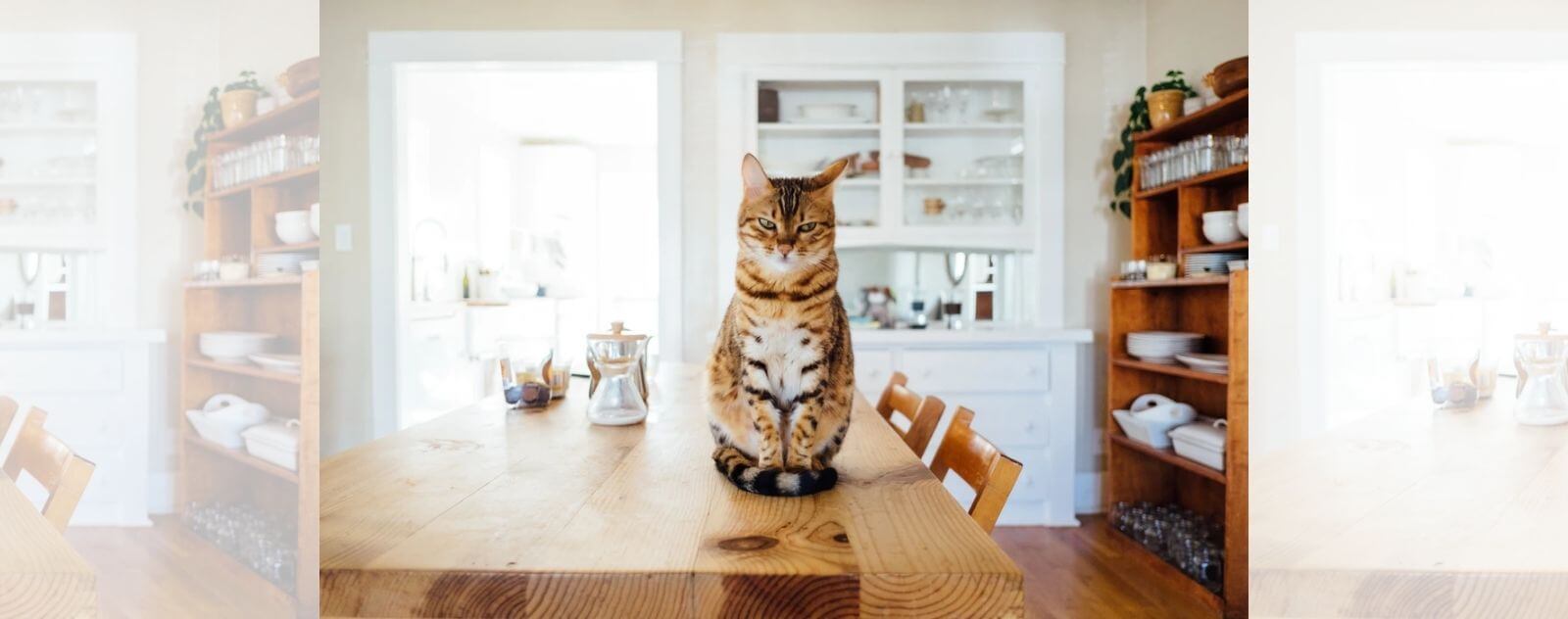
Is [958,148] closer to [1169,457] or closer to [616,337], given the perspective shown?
[1169,457]

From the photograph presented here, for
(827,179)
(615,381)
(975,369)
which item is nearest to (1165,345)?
(975,369)

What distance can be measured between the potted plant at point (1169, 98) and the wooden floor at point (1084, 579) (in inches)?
59.9

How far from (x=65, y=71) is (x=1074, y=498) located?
3.21 m

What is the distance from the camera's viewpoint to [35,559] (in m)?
0.75

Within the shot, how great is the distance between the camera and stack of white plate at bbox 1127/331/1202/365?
2685 mm

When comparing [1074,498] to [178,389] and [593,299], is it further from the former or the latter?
[593,299]

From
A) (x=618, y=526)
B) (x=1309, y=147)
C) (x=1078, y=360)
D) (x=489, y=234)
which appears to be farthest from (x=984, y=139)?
(x=489, y=234)

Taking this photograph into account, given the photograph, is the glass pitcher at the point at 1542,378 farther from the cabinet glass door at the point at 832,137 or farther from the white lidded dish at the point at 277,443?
the cabinet glass door at the point at 832,137

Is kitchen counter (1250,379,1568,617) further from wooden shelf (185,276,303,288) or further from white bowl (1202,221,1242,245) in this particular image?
wooden shelf (185,276,303,288)

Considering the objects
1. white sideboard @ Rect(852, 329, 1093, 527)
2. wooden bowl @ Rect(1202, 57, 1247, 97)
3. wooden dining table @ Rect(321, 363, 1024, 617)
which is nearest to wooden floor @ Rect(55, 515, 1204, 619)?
wooden dining table @ Rect(321, 363, 1024, 617)

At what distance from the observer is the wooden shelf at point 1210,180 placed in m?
2.32

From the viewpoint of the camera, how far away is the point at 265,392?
0.77 metres

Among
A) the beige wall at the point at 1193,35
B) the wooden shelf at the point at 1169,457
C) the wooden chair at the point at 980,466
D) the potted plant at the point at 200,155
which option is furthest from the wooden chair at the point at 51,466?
the beige wall at the point at 1193,35

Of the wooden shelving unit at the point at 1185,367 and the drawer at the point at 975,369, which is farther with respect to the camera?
the drawer at the point at 975,369
